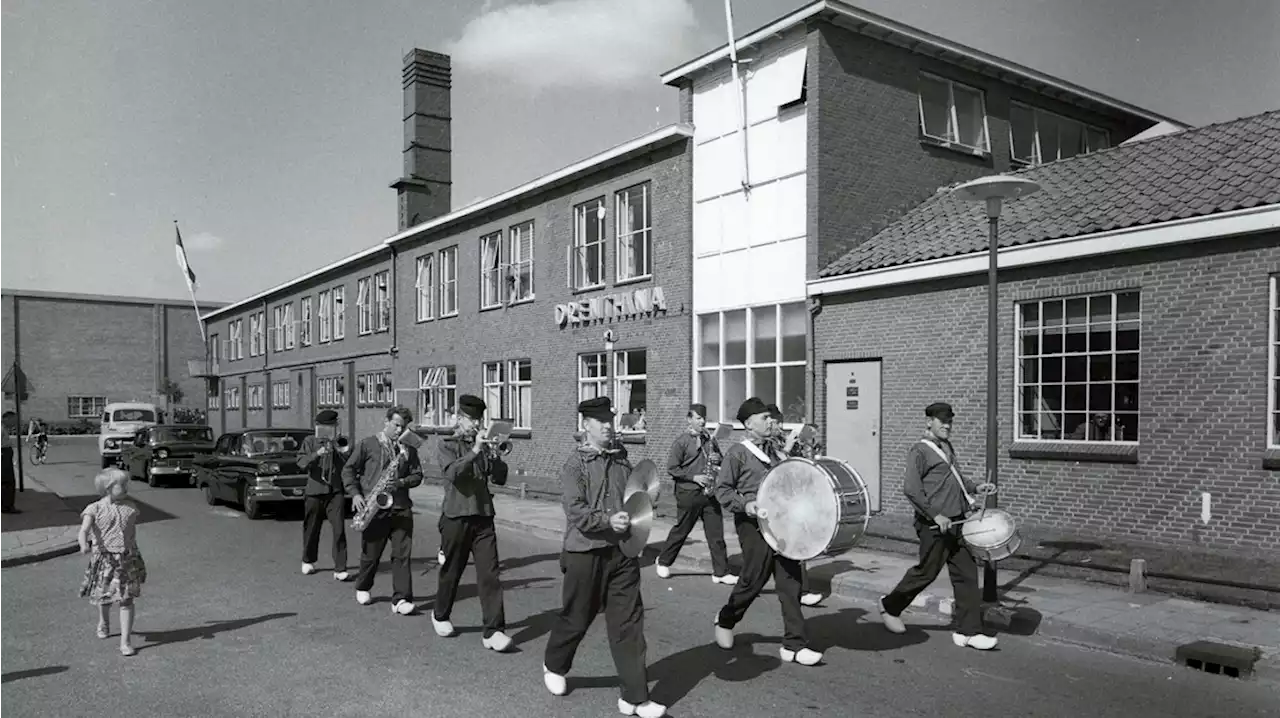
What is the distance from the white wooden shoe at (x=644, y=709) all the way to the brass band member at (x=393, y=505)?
3425 mm

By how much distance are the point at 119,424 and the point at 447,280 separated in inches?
519

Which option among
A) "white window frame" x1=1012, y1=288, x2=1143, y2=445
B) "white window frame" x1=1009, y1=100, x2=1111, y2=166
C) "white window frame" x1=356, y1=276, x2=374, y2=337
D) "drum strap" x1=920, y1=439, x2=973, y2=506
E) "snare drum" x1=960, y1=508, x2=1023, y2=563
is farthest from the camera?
"white window frame" x1=356, y1=276, x2=374, y2=337

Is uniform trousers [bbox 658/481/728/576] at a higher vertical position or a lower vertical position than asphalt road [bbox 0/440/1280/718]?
higher

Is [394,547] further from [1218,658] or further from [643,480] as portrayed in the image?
[1218,658]

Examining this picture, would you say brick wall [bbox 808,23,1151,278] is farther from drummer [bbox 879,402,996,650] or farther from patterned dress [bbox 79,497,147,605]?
patterned dress [bbox 79,497,147,605]

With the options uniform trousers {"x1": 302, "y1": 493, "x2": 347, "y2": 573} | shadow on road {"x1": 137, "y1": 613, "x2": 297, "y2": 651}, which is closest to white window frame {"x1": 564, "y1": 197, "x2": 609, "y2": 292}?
uniform trousers {"x1": 302, "y1": 493, "x2": 347, "y2": 573}

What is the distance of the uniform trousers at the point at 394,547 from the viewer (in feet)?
27.8

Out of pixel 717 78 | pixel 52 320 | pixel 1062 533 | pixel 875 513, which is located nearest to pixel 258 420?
pixel 52 320

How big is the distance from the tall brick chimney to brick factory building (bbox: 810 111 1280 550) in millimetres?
19603

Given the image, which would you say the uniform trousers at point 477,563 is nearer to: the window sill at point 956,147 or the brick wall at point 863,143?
the brick wall at point 863,143

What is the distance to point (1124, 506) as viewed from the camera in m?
11.6

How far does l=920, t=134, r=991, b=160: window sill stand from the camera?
17234 mm

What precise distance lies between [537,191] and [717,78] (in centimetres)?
665

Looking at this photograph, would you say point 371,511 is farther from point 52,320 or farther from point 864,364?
point 52,320
